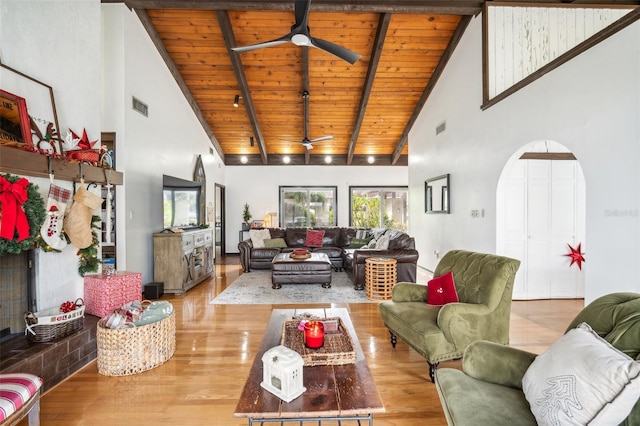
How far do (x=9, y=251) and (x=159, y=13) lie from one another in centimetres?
416

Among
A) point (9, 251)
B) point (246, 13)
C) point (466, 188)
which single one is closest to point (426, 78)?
point (466, 188)

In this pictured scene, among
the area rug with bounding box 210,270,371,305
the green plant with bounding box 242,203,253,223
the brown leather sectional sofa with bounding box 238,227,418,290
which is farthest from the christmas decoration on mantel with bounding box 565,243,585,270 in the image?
the green plant with bounding box 242,203,253,223

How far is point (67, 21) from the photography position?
2635mm

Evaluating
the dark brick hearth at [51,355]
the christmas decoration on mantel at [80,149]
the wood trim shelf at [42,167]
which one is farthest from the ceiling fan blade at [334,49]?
the dark brick hearth at [51,355]

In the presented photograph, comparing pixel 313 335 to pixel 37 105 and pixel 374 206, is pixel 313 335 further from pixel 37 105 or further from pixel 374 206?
pixel 374 206

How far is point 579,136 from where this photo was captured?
106 inches

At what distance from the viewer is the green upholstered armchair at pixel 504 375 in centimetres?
123

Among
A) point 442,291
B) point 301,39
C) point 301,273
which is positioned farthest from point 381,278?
point 301,39

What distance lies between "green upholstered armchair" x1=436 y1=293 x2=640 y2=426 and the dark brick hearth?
2.63m

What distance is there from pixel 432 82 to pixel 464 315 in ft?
16.5

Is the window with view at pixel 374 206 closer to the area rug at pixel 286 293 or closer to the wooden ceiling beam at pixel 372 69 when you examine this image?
the wooden ceiling beam at pixel 372 69

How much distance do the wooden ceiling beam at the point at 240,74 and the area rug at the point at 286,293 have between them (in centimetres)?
354

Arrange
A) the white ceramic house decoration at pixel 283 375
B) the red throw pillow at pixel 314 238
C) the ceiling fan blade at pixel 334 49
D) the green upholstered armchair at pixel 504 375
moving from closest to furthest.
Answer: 1. the green upholstered armchair at pixel 504 375
2. the white ceramic house decoration at pixel 283 375
3. the ceiling fan blade at pixel 334 49
4. the red throw pillow at pixel 314 238

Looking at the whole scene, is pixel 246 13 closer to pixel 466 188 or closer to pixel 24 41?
pixel 24 41
